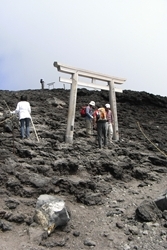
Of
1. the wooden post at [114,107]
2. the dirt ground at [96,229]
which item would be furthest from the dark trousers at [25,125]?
the wooden post at [114,107]

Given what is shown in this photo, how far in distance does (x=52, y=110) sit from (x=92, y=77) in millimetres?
4847

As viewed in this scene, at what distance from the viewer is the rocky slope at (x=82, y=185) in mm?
7039

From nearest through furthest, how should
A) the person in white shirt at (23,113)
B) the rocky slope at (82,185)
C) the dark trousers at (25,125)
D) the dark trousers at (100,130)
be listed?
the rocky slope at (82,185) < the person in white shirt at (23,113) < the dark trousers at (25,125) < the dark trousers at (100,130)

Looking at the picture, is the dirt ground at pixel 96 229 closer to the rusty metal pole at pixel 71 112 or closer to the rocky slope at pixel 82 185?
the rocky slope at pixel 82 185

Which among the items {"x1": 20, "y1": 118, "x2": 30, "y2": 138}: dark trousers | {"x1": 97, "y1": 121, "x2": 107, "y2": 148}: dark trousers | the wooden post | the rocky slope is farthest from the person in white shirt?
the wooden post

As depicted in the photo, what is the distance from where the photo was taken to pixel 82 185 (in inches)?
362

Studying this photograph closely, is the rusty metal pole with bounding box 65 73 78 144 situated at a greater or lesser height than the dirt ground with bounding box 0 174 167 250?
greater

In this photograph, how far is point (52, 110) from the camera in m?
18.2

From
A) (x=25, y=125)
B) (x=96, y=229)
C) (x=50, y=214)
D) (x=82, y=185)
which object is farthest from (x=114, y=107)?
(x=50, y=214)

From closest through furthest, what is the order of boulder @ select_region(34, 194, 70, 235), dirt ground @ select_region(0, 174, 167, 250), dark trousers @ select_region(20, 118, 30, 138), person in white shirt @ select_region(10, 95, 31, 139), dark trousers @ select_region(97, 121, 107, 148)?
dirt ground @ select_region(0, 174, 167, 250), boulder @ select_region(34, 194, 70, 235), person in white shirt @ select_region(10, 95, 31, 139), dark trousers @ select_region(20, 118, 30, 138), dark trousers @ select_region(97, 121, 107, 148)

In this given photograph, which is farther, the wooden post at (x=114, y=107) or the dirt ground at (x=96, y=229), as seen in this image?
the wooden post at (x=114, y=107)

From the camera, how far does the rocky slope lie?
704 cm

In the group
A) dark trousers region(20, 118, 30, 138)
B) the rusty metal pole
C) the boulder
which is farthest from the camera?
the rusty metal pole

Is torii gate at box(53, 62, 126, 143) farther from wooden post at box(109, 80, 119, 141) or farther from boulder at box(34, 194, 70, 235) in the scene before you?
boulder at box(34, 194, 70, 235)
